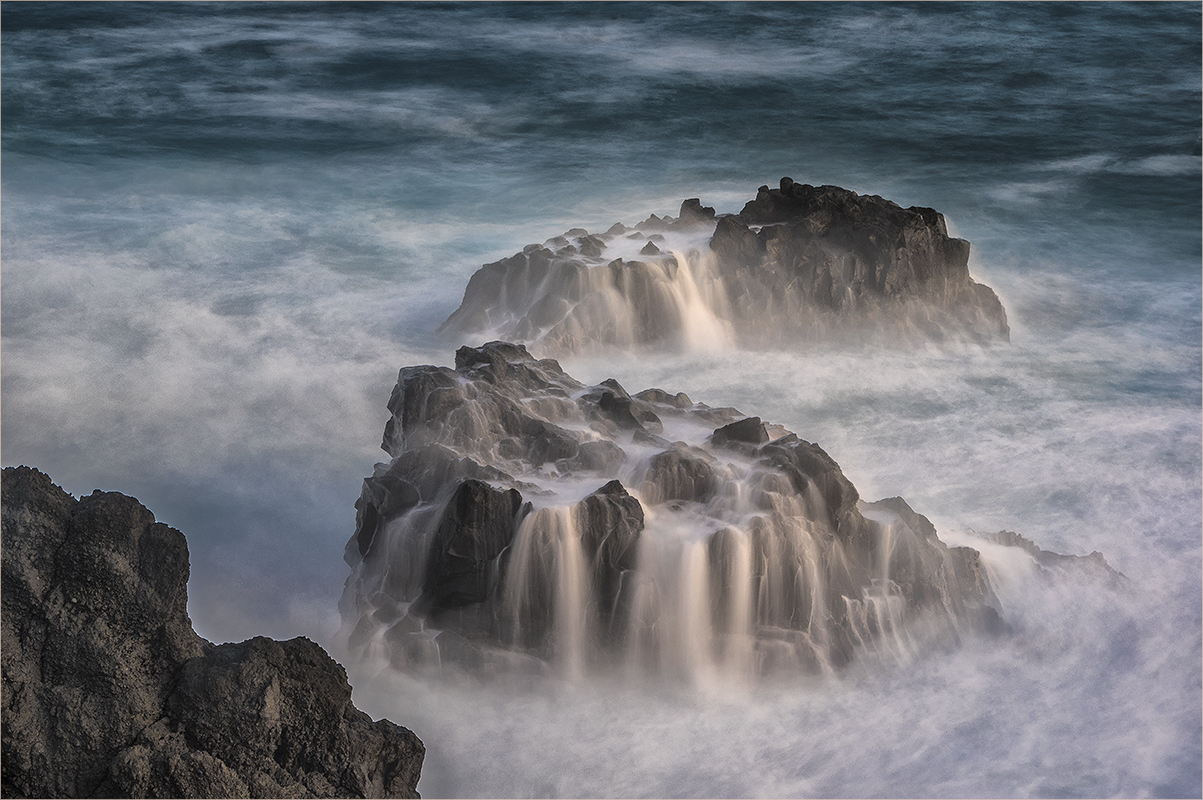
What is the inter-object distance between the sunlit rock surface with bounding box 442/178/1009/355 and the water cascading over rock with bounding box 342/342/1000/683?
616 centimetres

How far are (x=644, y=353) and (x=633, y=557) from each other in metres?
7.46

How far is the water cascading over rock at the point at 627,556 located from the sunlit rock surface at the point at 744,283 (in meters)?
6.16

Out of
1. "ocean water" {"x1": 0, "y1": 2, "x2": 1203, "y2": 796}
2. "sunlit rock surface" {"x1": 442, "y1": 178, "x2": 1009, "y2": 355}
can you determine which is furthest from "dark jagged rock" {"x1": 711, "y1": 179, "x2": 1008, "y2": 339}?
"ocean water" {"x1": 0, "y1": 2, "x2": 1203, "y2": 796}

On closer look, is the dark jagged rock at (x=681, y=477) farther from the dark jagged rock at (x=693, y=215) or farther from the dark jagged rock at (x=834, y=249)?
the dark jagged rock at (x=693, y=215)

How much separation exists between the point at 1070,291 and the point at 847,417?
7252mm

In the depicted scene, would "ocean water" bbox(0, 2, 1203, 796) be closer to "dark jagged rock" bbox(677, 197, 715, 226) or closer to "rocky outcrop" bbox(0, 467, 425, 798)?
"rocky outcrop" bbox(0, 467, 425, 798)

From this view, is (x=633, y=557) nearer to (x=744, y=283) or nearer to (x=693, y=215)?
(x=744, y=283)

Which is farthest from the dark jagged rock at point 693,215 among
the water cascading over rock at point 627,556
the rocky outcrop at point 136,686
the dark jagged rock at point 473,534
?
the rocky outcrop at point 136,686

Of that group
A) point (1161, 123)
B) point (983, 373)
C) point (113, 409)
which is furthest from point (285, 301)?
point (1161, 123)

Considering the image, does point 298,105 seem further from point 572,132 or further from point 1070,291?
point 1070,291

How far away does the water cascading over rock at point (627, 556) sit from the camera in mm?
10938

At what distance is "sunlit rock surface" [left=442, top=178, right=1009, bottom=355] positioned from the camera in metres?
18.2

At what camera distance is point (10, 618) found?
7.86m

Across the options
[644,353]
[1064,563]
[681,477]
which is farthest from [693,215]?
[681,477]
